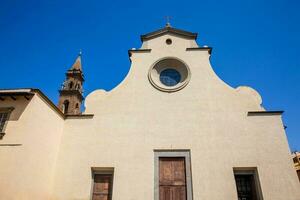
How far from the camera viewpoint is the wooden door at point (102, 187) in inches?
401

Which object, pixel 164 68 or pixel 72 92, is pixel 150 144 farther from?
pixel 72 92

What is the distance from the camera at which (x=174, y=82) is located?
12.6 m

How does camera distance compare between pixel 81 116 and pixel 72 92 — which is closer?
pixel 81 116

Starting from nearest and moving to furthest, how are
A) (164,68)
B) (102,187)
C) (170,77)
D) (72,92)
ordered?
(102,187) < (170,77) < (164,68) < (72,92)

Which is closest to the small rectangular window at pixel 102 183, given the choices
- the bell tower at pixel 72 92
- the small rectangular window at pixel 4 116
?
the small rectangular window at pixel 4 116

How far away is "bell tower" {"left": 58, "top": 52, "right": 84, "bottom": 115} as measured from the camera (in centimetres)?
3291

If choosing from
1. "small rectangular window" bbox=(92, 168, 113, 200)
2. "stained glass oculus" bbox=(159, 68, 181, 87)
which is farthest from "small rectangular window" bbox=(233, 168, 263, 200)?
"small rectangular window" bbox=(92, 168, 113, 200)

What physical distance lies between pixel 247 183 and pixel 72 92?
28.6 metres

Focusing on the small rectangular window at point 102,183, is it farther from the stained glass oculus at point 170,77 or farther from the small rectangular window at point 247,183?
the small rectangular window at point 247,183

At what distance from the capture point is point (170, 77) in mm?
12836

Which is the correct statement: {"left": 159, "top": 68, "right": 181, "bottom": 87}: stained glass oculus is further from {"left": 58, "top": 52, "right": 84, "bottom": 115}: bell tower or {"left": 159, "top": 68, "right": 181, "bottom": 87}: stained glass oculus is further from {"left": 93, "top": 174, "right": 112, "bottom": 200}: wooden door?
{"left": 58, "top": 52, "right": 84, "bottom": 115}: bell tower

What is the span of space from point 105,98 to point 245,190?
7.80 m

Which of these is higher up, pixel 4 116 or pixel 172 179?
pixel 4 116

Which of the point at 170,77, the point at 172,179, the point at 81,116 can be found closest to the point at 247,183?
the point at 172,179
